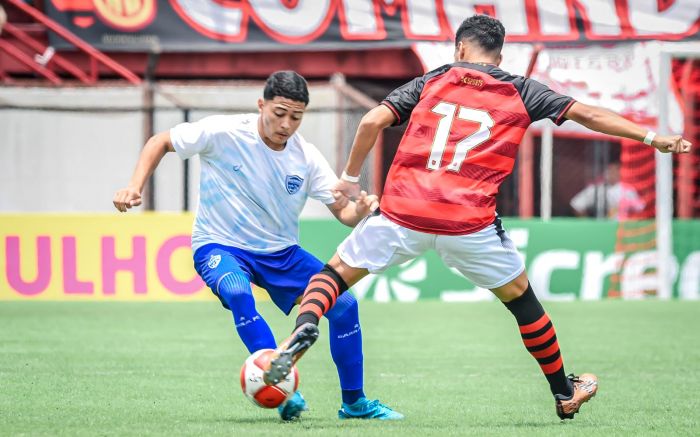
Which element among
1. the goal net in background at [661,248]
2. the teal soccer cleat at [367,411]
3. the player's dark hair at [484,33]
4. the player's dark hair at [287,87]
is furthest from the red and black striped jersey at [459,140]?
the goal net in background at [661,248]

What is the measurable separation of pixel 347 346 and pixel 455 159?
1.29 metres

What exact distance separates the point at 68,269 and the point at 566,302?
6294 millimetres

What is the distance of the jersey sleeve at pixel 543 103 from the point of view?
6.32 meters

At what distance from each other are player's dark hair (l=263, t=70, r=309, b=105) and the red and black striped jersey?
65 centimetres

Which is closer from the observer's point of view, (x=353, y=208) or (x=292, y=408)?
(x=292, y=408)

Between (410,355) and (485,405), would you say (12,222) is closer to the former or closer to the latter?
(410,355)

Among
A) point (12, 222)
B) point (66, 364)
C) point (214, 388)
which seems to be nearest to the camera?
point (214, 388)

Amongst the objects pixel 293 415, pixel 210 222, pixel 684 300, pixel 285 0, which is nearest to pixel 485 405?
pixel 293 415

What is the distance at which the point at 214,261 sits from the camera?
689 cm

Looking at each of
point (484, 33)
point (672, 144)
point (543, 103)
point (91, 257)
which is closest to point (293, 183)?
point (484, 33)

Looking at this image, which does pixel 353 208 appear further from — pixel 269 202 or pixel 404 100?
pixel 404 100

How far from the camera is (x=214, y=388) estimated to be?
8086 millimetres

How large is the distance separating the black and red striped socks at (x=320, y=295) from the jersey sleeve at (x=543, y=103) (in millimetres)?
1266

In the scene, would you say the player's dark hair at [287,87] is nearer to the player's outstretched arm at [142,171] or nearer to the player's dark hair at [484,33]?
the player's outstretched arm at [142,171]
